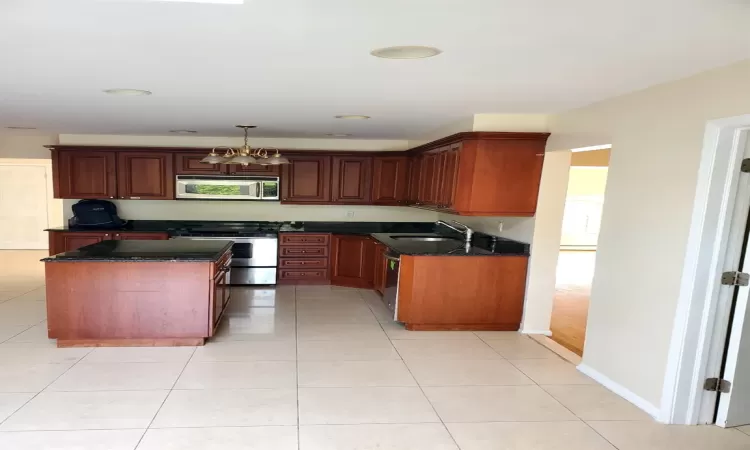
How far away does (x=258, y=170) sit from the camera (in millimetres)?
5977

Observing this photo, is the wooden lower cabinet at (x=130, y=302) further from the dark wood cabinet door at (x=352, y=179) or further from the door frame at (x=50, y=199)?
the door frame at (x=50, y=199)

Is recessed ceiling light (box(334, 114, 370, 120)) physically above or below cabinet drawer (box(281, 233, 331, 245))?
above

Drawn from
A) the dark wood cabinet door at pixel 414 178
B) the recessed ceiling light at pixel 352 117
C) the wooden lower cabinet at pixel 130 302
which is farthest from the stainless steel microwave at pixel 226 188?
the wooden lower cabinet at pixel 130 302

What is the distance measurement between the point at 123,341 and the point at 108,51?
247 cm

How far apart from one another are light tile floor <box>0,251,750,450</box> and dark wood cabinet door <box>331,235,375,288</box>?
1.66 m

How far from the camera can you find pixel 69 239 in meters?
5.63

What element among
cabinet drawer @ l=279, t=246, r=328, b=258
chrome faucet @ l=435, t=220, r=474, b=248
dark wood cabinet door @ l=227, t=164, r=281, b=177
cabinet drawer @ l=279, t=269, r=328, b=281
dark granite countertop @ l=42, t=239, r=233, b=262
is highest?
dark wood cabinet door @ l=227, t=164, r=281, b=177

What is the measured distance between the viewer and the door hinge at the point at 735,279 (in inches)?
98.4

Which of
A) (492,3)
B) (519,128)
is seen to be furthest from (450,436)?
(519,128)

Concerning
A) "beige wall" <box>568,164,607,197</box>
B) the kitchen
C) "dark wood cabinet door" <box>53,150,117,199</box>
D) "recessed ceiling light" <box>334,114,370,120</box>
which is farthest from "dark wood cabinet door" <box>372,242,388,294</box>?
"beige wall" <box>568,164,607,197</box>

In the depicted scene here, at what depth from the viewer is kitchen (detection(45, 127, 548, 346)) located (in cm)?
367

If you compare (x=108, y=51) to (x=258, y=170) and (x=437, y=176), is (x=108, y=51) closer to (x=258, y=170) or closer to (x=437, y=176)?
(x=437, y=176)

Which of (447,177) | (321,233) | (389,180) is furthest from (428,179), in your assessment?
(321,233)

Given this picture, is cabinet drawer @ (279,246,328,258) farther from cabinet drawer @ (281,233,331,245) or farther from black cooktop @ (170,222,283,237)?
black cooktop @ (170,222,283,237)
